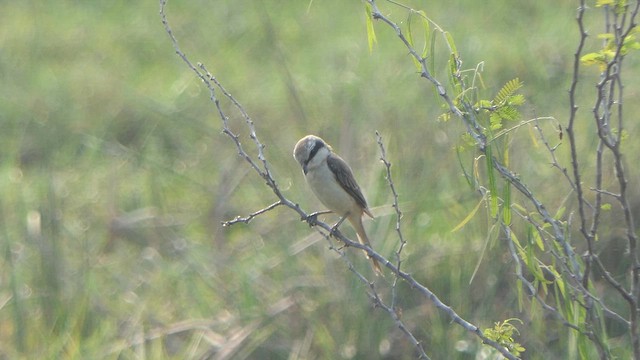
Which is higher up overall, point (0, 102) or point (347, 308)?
point (0, 102)

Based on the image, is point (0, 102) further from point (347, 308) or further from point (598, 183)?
point (598, 183)

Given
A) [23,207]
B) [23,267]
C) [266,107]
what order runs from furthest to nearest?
[266,107], [23,207], [23,267]

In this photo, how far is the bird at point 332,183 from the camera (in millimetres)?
5836

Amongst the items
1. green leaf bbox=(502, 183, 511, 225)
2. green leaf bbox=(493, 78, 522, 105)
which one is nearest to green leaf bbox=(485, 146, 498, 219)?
green leaf bbox=(502, 183, 511, 225)

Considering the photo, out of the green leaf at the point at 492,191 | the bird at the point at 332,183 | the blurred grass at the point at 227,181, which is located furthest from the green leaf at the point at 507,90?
the bird at the point at 332,183

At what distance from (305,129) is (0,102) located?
297 cm

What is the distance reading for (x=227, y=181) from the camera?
24.6ft

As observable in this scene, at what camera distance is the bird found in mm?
5836

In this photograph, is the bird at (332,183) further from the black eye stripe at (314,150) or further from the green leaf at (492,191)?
the green leaf at (492,191)

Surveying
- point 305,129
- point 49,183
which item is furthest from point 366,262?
point 49,183

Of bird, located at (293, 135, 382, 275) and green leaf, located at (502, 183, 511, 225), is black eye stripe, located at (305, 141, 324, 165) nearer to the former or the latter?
bird, located at (293, 135, 382, 275)

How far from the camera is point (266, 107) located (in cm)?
917

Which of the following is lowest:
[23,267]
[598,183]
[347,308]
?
[347,308]

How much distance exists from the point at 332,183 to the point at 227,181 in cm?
178
